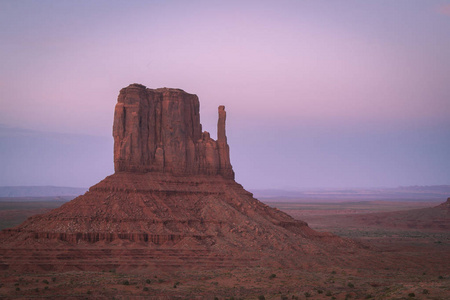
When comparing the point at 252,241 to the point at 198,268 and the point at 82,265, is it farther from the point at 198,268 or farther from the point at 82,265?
the point at 82,265

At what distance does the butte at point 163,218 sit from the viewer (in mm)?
63094

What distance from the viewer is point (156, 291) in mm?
49625

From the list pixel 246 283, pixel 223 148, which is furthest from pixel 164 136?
pixel 246 283

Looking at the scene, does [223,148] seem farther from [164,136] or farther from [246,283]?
[246,283]

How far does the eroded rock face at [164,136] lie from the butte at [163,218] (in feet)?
0.43

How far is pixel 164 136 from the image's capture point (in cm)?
7912

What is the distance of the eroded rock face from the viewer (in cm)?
7619

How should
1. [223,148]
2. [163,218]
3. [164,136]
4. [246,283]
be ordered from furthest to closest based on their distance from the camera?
[223,148], [164,136], [163,218], [246,283]

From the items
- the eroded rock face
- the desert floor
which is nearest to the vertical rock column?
the eroded rock face

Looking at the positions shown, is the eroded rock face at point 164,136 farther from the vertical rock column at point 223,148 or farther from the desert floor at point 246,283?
the desert floor at point 246,283

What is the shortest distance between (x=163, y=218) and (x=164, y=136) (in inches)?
521

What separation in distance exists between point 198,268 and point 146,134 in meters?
22.4

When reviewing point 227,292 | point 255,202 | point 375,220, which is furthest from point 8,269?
point 375,220

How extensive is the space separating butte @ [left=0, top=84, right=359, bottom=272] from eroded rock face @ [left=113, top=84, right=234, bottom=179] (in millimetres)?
131
